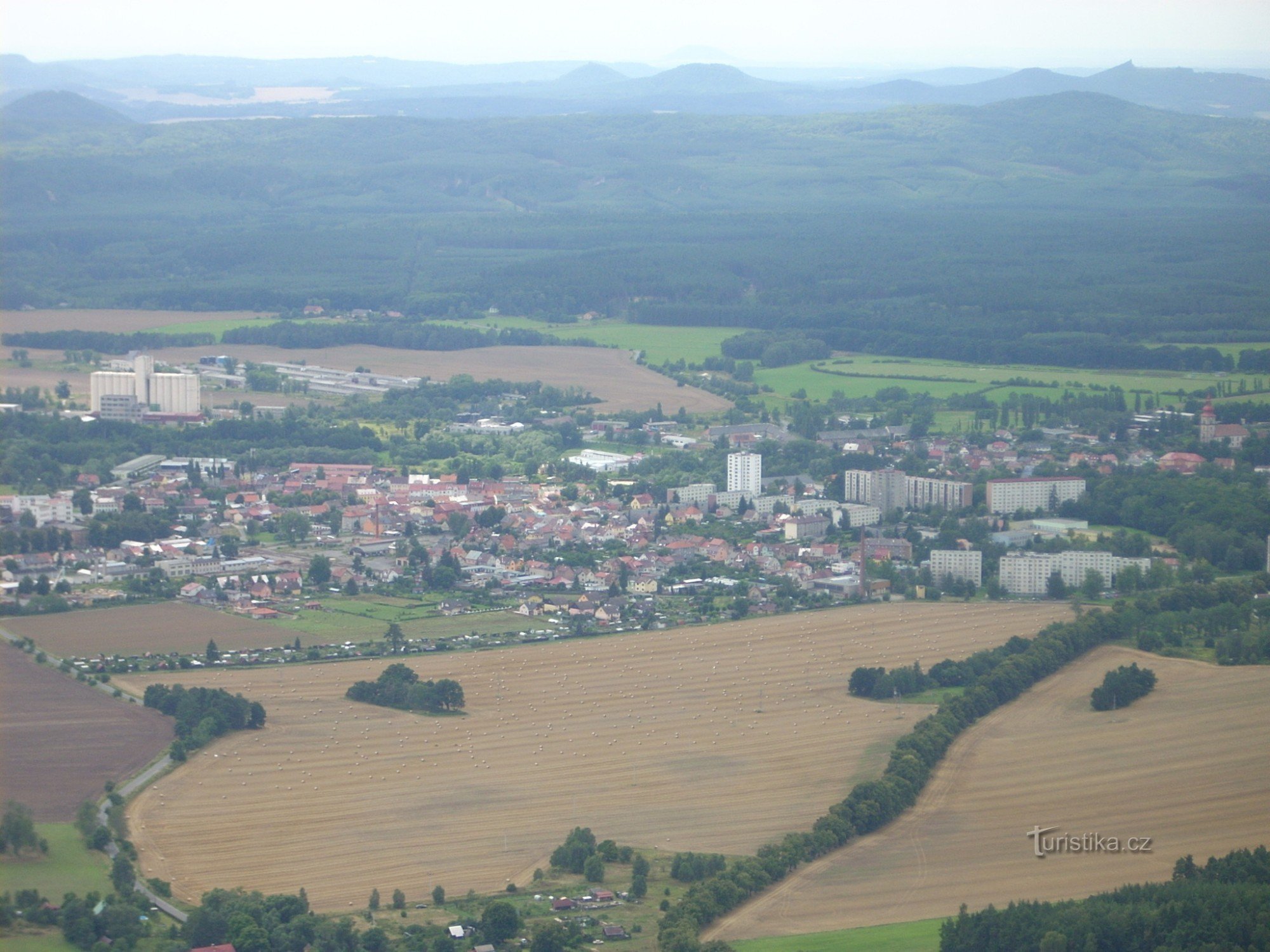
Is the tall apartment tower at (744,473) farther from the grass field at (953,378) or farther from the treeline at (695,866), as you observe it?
the treeline at (695,866)

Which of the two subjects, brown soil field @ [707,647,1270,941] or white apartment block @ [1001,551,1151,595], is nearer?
brown soil field @ [707,647,1270,941]

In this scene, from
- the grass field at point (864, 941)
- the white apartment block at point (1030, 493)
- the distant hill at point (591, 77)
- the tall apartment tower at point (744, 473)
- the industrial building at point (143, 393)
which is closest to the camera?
the grass field at point (864, 941)

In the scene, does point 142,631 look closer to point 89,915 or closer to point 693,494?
point 89,915

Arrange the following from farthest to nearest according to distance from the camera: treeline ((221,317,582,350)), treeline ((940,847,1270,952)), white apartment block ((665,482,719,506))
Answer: treeline ((221,317,582,350))
white apartment block ((665,482,719,506))
treeline ((940,847,1270,952))

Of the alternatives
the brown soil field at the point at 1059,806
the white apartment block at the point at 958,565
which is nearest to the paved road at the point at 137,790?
the brown soil field at the point at 1059,806

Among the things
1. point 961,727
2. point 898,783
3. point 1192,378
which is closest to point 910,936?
point 898,783

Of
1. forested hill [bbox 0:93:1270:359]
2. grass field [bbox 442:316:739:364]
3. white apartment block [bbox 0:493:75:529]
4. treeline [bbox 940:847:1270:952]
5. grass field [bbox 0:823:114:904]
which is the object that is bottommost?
white apartment block [bbox 0:493:75:529]

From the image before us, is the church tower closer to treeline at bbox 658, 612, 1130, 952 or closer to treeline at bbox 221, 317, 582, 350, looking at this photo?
treeline at bbox 658, 612, 1130, 952

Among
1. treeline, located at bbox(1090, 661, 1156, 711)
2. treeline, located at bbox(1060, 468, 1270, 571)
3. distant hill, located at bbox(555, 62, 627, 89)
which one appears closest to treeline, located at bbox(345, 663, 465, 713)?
treeline, located at bbox(1090, 661, 1156, 711)
